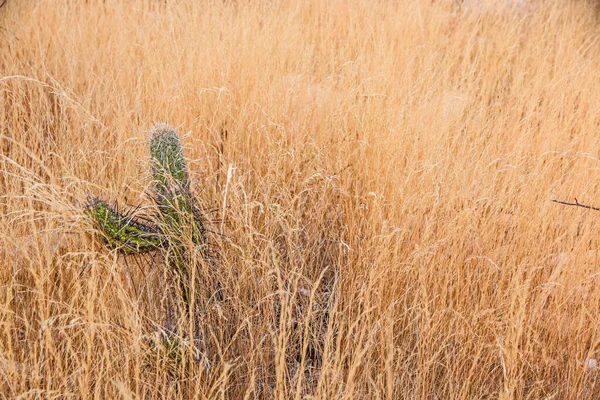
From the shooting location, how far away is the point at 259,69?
323cm

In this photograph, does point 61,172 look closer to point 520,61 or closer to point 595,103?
point 595,103

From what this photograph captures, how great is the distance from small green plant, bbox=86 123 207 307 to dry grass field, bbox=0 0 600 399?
0.20 feet

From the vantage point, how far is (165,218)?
1781mm

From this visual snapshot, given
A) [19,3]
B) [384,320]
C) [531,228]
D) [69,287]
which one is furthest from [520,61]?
[19,3]

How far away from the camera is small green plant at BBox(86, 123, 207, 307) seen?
1608 mm

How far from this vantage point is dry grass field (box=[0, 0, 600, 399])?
167cm

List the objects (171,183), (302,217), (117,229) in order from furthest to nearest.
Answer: (302,217) < (171,183) < (117,229)

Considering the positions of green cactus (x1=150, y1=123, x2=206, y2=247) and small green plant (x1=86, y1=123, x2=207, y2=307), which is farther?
green cactus (x1=150, y1=123, x2=206, y2=247)

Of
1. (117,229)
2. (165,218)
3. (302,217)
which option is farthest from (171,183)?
(302,217)

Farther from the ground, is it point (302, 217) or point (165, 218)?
point (165, 218)

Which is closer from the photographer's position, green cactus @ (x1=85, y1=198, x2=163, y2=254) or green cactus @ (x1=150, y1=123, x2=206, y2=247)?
green cactus @ (x1=85, y1=198, x2=163, y2=254)

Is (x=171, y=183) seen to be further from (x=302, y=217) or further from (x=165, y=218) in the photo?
(x=302, y=217)

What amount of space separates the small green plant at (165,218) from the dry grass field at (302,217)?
2.4 inches

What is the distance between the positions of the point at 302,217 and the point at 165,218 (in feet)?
2.55
